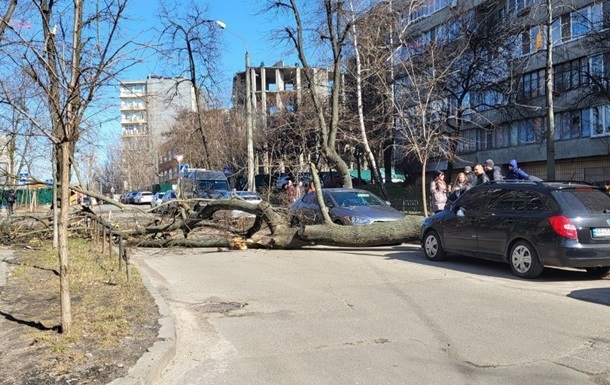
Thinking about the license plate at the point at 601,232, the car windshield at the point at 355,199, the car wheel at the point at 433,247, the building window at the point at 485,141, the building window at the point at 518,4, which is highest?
the building window at the point at 518,4

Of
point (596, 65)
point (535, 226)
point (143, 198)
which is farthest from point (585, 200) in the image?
point (143, 198)

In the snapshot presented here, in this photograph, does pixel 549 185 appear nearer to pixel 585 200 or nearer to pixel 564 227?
pixel 585 200

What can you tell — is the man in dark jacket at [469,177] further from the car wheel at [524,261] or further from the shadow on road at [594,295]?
the shadow on road at [594,295]

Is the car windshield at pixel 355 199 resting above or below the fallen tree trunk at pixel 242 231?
above

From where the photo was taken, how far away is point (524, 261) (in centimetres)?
906

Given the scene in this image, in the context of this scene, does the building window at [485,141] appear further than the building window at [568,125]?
Yes

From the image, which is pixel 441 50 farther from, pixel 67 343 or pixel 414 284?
pixel 67 343

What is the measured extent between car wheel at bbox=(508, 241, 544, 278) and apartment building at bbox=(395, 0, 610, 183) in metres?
16.9

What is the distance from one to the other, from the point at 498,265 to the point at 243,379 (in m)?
7.33

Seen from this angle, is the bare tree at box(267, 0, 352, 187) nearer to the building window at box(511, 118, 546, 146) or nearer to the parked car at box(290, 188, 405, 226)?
the parked car at box(290, 188, 405, 226)

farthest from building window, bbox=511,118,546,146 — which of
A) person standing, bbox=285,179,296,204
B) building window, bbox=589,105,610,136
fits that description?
person standing, bbox=285,179,296,204

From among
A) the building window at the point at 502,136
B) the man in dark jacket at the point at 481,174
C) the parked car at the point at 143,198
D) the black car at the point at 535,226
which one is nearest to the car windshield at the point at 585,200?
the black car at the point at 535,226

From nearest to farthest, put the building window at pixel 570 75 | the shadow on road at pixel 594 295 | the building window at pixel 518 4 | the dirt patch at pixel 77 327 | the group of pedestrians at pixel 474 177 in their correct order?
the dirt patch at pixel 77 327
the shadow on road at pixel 594 295
the group of pedestrians at pixel 474 177
the building window at pixel 570 75
the building window at pixel 518 4

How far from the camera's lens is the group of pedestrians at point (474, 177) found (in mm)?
12219
